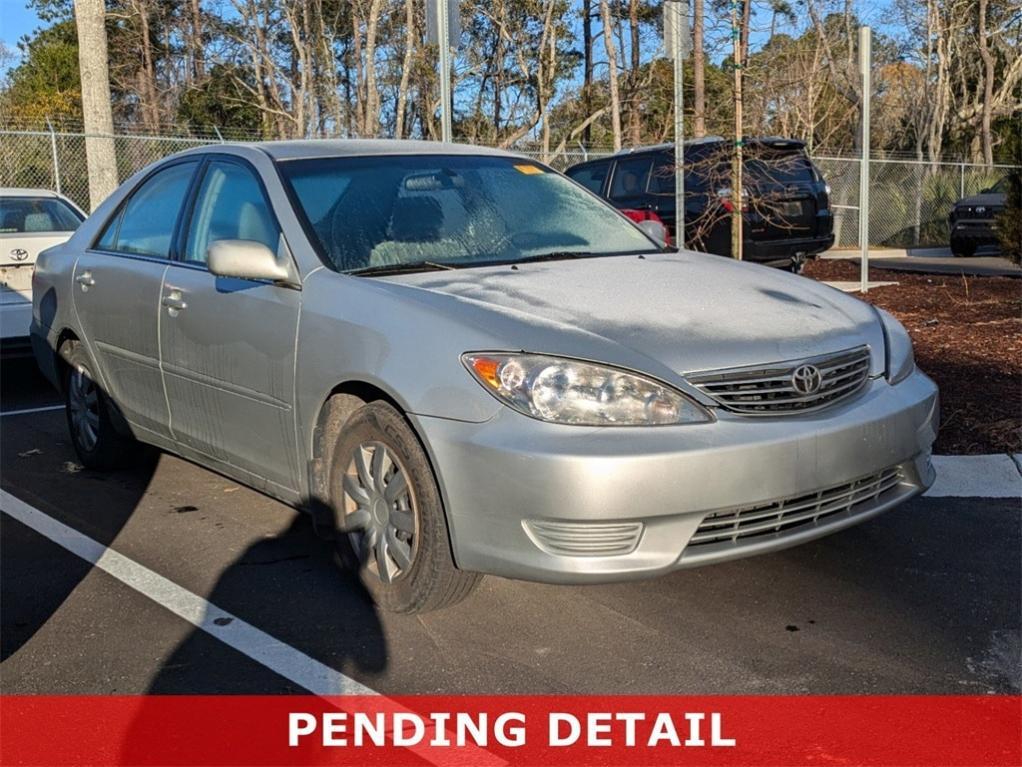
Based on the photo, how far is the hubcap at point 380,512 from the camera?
3.87 metres

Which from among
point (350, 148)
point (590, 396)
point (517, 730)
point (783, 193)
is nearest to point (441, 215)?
point (350, 148)

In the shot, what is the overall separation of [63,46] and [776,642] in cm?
4022

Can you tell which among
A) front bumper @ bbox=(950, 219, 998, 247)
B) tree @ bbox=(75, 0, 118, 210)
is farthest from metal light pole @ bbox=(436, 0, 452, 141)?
front bumper @ bbox=(950, 219, 998, 247)

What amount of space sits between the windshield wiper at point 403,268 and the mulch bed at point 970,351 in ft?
9.89

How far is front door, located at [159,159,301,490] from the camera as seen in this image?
4395 mm

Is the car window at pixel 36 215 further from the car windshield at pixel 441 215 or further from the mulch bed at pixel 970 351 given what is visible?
the mulch bed at pixel 970 351

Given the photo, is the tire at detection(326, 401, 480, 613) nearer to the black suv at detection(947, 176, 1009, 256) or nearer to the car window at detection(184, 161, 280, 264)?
the car window at detection(184, 161, 280, 264)

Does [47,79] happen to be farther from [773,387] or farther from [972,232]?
[773,387]

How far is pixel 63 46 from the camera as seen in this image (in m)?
38.9

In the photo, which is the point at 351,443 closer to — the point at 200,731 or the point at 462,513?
the point at 462,513

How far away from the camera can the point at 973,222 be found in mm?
20641

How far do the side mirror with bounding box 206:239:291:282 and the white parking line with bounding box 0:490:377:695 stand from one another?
120 cm

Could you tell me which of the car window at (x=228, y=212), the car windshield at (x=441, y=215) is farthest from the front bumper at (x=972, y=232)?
the car window at (x=228, y=212)

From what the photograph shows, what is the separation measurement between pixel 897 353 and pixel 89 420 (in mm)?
4072
